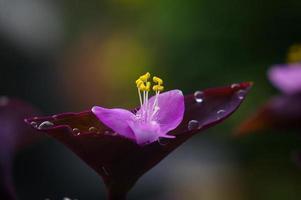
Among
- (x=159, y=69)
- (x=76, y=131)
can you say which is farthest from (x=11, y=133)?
(x=159, y=69)

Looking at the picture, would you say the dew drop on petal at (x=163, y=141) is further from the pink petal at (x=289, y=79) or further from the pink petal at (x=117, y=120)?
the pink petal at (x=289, y=79)

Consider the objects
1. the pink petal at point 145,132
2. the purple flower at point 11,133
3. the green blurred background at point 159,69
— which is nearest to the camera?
the pink petal at point 145,132

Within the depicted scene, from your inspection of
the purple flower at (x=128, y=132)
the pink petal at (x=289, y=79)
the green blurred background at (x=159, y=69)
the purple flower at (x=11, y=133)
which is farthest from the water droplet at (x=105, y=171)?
the green blurred background at (x=159, y=69)

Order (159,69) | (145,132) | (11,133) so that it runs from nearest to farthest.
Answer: (145,132), (11,133), (159,69)

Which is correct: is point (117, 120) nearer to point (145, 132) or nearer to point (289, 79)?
point (145, 132)

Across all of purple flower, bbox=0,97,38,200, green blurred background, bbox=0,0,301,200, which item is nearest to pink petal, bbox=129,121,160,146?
purple flower, bbox=0,97,38,200

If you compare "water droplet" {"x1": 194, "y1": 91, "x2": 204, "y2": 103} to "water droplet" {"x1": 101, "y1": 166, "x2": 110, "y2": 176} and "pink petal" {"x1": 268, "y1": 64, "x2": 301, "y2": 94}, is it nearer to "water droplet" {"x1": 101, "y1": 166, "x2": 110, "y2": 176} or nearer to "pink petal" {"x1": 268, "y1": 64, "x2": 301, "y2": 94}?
"water droplet" {"x1": 101, "y1": 166, "x2": 110, "y2": 176}

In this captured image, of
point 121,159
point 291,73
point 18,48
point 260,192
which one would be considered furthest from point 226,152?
point 121,159

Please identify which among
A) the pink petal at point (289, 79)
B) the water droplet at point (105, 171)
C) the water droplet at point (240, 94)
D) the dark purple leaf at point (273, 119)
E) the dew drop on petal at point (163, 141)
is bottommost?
the dark purple leaf at point (273, 119)
